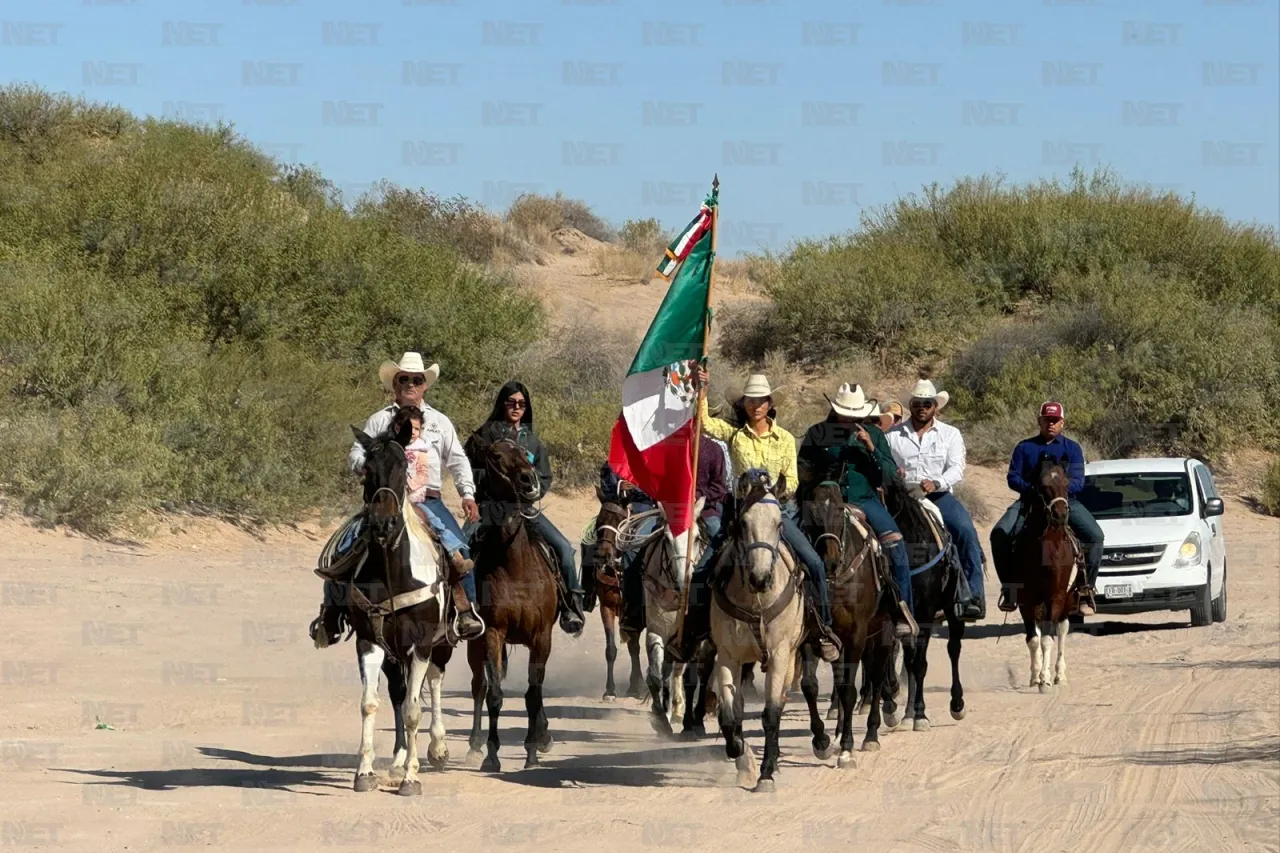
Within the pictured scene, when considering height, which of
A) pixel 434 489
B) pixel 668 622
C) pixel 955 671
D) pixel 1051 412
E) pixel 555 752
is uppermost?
pixel 1051 412

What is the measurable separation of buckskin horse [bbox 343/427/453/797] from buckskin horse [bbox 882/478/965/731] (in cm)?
407

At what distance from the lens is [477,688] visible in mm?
12703

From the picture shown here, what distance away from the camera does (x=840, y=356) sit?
42.0m

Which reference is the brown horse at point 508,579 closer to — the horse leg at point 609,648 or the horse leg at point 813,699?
the horse leg at point 813,699

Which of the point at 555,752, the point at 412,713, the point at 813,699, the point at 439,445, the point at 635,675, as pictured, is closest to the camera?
the point at 412,713

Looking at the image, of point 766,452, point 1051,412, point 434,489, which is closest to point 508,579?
point 434,489

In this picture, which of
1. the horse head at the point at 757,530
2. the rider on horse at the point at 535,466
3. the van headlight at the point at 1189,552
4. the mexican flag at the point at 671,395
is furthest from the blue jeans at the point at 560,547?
the van headlight at the point at 1189,552

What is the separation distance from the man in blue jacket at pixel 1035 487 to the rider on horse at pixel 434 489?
6405mm

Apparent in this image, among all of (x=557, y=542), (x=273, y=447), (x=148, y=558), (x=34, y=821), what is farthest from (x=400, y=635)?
(x=273, y=447)

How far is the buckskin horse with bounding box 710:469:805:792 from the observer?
11.3m

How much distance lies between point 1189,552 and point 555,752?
10.8m

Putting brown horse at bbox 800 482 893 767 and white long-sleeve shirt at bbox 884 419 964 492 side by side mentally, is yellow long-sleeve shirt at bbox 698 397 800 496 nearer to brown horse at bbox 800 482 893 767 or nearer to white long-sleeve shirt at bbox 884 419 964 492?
brown horse at bbox 800 482 893 767

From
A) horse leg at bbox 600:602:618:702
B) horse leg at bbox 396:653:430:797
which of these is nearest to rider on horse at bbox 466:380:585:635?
horse leg at bbox 396:653:430:797

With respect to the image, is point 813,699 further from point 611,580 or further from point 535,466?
point 611,580
